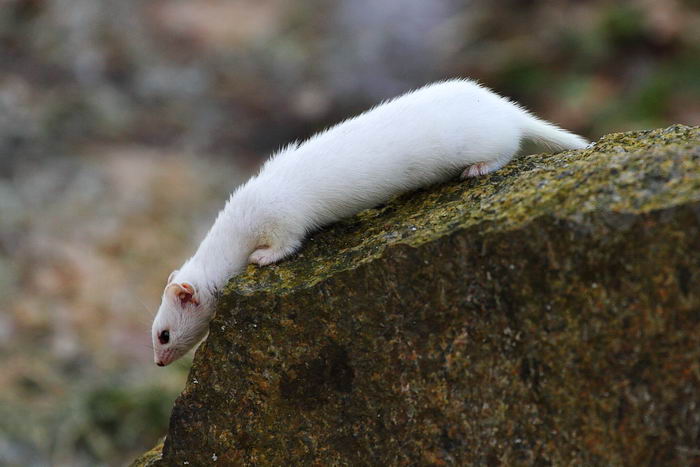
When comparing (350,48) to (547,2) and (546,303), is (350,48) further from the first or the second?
(546,303)

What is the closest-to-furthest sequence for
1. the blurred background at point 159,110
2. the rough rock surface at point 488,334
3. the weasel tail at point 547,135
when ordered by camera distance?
the rough rock surface at point 488,334 → the weasel tail at point 547,135 → the blurred background at point 159,110

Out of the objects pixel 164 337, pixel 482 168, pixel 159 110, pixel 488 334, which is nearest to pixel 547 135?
pixel 482 168

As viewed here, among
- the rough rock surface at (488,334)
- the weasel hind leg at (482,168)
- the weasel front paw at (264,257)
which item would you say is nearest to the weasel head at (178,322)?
the weasel front paw at (264,257)

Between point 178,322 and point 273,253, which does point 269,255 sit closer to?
point 273,253

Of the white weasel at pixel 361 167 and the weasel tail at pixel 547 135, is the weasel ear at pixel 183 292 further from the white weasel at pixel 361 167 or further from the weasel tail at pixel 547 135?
the weasel tail at pixel 547 135

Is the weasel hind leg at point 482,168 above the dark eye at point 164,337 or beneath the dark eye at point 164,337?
beneath

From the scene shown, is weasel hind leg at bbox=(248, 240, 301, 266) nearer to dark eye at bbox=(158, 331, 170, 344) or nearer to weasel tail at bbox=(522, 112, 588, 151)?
dark eye at bbox=(158, 331, 170, 344)

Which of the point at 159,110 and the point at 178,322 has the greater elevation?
the point at 159,110
